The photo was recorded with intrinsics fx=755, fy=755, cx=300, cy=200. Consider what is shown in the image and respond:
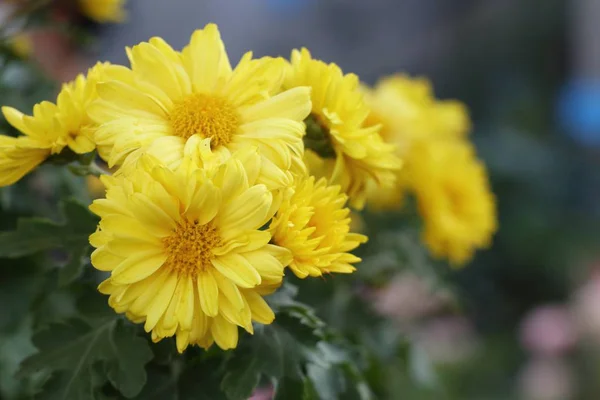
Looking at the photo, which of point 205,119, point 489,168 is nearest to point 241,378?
point 205,119

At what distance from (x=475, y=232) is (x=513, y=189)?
1251 millimetres

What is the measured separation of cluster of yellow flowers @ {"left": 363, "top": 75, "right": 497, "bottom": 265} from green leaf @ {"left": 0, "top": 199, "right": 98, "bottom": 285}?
28 centimetres

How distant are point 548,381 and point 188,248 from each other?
1.16m

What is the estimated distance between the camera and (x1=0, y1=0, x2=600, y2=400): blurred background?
0.77m

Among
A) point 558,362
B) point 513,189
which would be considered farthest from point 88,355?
point 513,189

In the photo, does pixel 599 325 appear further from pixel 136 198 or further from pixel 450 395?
pixel 136 198

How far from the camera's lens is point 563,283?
6.03 ft

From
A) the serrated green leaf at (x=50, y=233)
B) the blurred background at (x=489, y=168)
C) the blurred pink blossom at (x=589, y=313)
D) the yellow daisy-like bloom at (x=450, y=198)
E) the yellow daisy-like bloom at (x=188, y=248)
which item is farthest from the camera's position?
the blurred pink blossom at (x=589, y=313)

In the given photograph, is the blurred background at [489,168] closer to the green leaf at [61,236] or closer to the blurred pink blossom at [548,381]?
the blurred pink blossom at [548,381]

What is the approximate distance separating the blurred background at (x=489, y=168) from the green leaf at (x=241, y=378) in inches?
7.0

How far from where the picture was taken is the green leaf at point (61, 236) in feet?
1.37

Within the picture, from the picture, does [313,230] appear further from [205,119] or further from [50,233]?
[50,233]

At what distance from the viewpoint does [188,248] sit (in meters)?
0.34

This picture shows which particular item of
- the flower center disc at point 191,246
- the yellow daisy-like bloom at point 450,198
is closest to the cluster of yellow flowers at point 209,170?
the flower center disc at point 191,246
